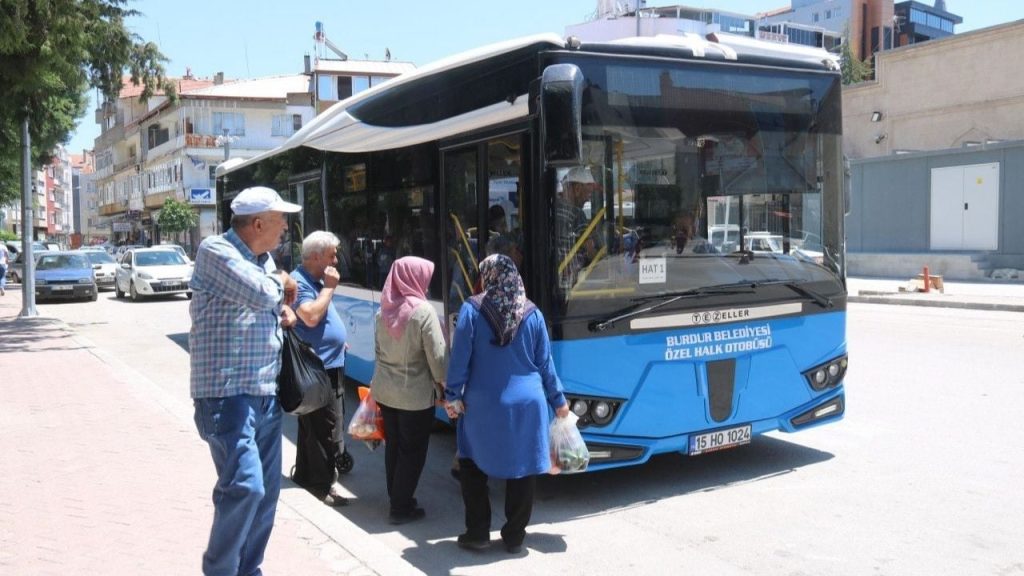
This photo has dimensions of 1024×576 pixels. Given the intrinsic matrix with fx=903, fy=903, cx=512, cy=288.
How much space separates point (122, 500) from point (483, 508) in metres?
2.28

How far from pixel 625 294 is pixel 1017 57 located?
29214 mm

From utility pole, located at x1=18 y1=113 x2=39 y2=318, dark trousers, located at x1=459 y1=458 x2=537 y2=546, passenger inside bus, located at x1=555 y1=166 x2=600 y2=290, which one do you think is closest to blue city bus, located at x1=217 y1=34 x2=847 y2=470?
passenger inside bus, located at x1=555 y1=166 x2=600 y2=290

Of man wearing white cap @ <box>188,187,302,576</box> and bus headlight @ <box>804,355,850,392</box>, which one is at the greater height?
man wearing white cap @ <box>188,187,302,576</box>

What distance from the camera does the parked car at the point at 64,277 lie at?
1025 inches

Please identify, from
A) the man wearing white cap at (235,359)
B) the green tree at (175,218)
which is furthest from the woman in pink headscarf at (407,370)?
the green tree at (175,218)

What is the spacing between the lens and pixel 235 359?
11.9 feet

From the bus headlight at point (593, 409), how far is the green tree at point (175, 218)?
58912mm

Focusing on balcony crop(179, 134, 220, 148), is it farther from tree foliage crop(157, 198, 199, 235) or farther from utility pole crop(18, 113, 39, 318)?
utility pole crop(18, 113, 39, 318)

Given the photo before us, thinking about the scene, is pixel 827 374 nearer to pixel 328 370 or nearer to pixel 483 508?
pixel 483 508

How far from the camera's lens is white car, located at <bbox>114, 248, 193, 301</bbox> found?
25.7 meters

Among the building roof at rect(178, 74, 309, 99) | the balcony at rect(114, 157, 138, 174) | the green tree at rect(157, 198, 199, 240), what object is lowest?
the green tree at rect(157, 198, 199, 240)

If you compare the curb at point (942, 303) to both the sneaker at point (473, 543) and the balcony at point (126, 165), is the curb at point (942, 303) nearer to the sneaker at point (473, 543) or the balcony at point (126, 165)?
the sneaker at point (473, 543)

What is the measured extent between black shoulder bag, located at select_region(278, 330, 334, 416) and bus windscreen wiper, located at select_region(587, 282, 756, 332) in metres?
1.92

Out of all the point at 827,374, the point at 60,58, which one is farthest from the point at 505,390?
the point at 60,58
